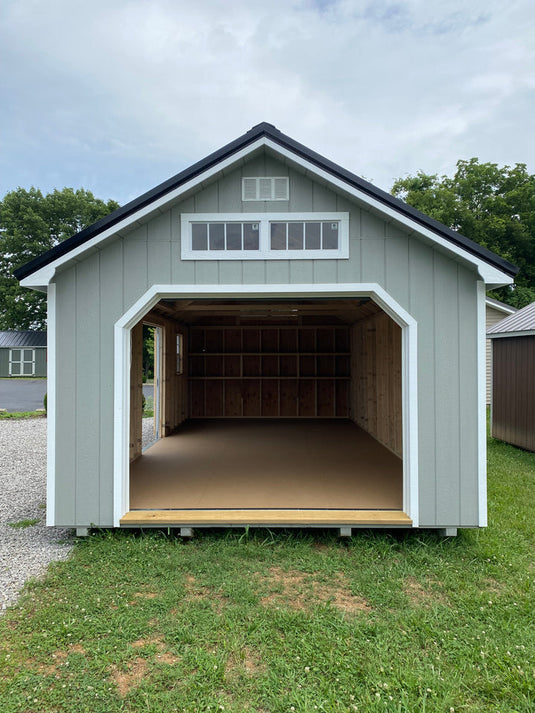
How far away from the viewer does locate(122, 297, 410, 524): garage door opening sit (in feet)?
15.5

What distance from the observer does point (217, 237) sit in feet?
13.2

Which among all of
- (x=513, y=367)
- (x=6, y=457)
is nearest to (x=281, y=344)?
(x=513, y=367)

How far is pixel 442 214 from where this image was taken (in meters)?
21.0

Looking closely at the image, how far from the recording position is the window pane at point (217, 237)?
158 inches

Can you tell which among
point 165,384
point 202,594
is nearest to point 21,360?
point 165,384

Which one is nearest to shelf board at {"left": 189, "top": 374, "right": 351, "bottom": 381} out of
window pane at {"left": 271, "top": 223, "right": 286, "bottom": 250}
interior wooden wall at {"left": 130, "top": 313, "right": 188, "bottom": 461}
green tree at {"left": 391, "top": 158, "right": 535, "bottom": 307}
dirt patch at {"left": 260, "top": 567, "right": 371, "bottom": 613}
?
interior wooden wall at {"left": 130, "top": 313, "right": 188, "bottom": 461}

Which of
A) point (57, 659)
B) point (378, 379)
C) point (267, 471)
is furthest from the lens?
point (378, 379)

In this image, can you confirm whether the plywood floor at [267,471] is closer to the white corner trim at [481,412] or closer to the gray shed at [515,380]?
the white corner trim at [481,412]

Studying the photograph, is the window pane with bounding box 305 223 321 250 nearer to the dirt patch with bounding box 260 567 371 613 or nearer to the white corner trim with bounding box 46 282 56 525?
the white corner trim with bounding box 46 282 56 525

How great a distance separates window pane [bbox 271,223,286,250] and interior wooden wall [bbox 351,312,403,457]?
10.3ft

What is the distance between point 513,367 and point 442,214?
49.0 feet

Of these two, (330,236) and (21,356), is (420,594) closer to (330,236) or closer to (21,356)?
(330,236)

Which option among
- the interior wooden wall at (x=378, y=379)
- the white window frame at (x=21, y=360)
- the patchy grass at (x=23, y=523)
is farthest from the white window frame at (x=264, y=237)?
the white window frame at (x=21, y=360)

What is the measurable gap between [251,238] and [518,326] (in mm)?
6607
